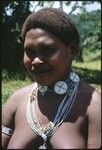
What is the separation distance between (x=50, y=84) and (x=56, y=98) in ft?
0.30

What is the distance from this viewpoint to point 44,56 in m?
2.41

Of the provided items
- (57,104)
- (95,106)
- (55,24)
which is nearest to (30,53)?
(55,24)

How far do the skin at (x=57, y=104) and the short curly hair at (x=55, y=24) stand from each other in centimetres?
3

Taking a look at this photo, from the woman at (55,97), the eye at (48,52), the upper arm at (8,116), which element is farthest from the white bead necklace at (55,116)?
the eye at (48,52)

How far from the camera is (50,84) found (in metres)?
2.50

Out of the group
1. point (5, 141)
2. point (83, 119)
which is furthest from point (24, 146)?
point (83, 119)

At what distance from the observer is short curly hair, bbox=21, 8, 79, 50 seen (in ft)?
7.95

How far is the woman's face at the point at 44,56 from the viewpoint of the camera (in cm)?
240

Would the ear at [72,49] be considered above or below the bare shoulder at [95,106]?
above

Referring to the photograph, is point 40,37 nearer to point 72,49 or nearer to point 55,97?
point 72,49

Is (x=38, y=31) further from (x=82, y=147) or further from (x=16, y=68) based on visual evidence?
(x=16, y=68)

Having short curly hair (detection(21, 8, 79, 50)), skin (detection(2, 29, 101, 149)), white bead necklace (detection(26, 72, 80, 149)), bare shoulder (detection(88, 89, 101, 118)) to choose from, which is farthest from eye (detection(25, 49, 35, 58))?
bare shoulder (detection(88, 89, 101, 118))

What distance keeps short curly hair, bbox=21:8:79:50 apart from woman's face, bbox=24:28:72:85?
28 millimetres

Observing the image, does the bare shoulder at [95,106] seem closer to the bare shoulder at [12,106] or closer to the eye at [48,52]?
the eye at [48,52]
